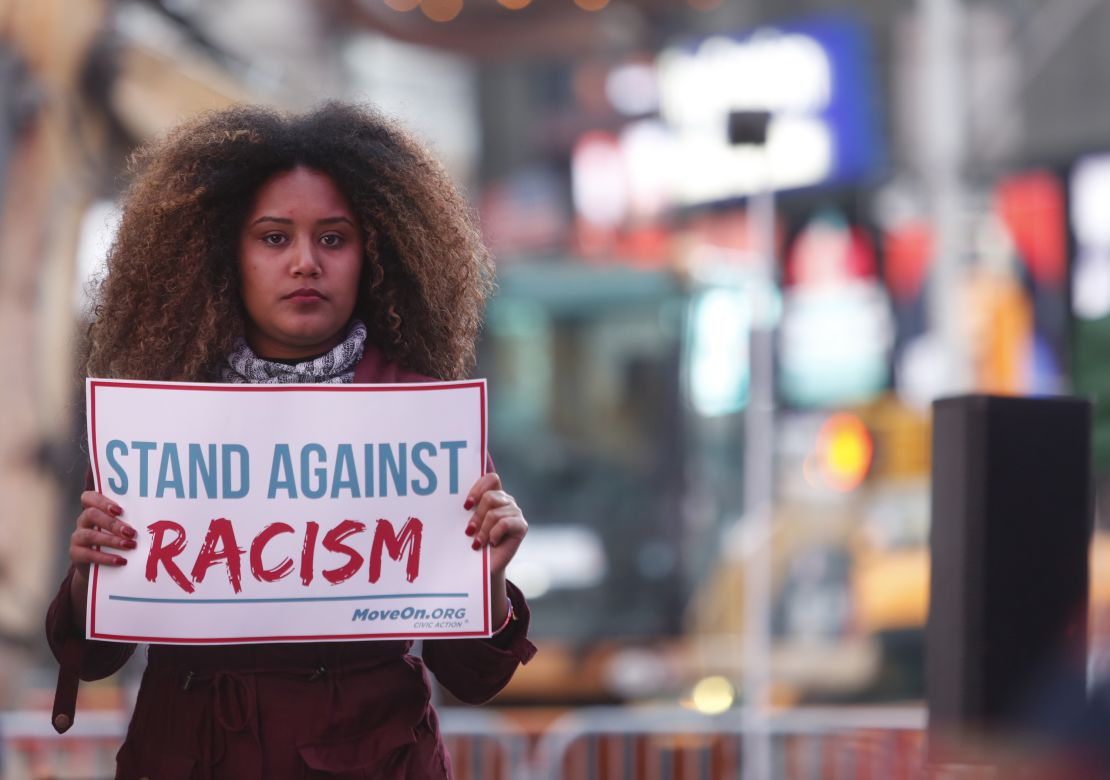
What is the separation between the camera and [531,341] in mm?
12781

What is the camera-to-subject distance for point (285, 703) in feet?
7.91

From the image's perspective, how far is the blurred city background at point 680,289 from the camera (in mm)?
5836

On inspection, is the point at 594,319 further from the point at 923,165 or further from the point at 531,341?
the point at 923,165

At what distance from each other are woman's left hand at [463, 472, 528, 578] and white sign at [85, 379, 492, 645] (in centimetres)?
2

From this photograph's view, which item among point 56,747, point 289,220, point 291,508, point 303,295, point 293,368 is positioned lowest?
point 56,747

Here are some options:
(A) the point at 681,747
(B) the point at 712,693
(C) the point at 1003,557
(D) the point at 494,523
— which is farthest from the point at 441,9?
(D) the point at 494,523

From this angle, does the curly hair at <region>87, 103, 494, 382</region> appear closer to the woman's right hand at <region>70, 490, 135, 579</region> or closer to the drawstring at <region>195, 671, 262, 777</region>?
the woman's right hand at <region>70, 490, 135, 579</region>

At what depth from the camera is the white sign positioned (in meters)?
2.49

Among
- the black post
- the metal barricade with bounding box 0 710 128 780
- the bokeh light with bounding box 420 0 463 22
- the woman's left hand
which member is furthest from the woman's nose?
the bokeh light with bounding box 420 0 463 22

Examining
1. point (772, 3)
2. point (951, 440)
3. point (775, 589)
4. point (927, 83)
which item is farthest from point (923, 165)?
point (951, 440)

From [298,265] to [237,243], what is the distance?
0.60ft

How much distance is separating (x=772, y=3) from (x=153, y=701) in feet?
95.7

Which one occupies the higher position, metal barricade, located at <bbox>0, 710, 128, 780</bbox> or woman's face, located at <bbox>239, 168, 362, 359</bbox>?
Result: woman's face, located at <bbox>239, 168, 362, 359</bbox>

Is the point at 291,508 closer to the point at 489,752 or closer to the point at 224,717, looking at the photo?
the point at 224,717
